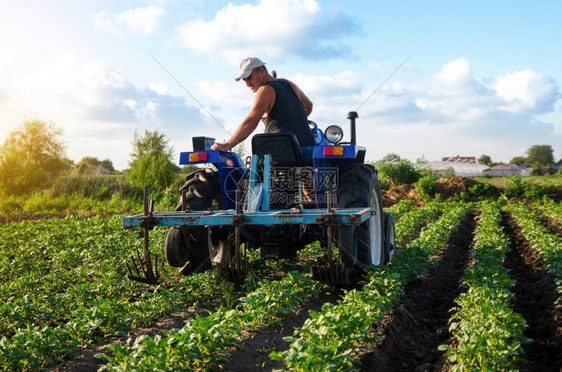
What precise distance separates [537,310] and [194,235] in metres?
3.74

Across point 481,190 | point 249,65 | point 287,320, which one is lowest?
point 287,320

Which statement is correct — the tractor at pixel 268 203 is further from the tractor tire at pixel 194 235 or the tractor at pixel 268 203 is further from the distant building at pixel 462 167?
the distant building at pixel 462 167

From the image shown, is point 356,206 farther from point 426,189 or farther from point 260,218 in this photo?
point 426,189

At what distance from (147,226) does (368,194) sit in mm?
2253

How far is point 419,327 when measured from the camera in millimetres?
5090

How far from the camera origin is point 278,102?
5695 millimetres

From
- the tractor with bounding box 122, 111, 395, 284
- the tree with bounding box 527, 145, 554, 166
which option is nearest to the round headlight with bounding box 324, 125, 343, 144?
the tractor with bounding box 122, 111, 395, 284

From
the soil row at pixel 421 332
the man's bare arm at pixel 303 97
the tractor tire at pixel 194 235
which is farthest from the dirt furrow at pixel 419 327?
the man's bare arm at pixel 303 97

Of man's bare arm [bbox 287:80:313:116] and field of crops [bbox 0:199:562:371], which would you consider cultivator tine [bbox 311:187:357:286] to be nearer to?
field of crops [bbox 0:199:562:371]

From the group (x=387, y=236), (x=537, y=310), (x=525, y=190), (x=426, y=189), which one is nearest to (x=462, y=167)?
(x=525, y=190)

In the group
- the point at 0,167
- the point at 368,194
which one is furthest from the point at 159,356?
the point at 0,167

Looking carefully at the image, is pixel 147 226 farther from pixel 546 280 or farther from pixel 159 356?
pixel 546 280

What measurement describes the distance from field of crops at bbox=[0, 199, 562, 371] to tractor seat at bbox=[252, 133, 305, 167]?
1.23 meters

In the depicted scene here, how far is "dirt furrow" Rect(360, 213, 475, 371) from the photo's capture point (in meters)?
4.03
